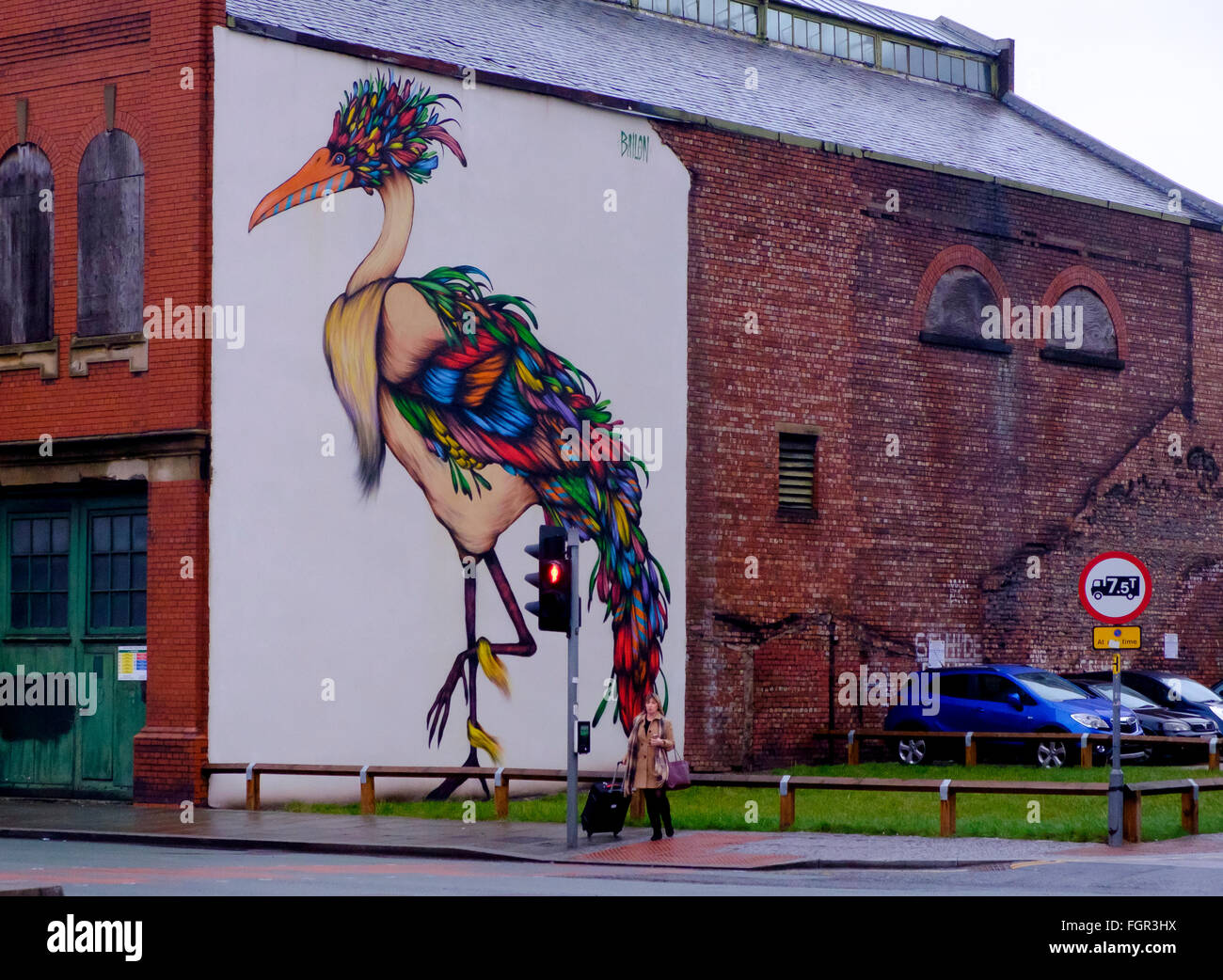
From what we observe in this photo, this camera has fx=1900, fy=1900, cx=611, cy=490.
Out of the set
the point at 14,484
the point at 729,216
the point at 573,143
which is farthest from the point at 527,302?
the point at 14,484

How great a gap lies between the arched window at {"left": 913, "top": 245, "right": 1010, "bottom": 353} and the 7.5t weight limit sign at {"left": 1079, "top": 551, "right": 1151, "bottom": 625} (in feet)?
44.9

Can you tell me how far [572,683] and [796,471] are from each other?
11645 mm

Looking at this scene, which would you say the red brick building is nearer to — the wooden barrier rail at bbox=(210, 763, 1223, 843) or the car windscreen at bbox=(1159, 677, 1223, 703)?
the wooden barrier rail at bbox=(210, 763, 1223, 843)

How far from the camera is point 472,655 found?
25438 millimetres

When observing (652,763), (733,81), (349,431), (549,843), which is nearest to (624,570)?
(349,431)

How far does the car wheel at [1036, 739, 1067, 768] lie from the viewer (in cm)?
2814

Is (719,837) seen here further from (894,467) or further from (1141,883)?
(894,467)

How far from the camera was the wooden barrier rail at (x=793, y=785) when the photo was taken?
62.8 ft

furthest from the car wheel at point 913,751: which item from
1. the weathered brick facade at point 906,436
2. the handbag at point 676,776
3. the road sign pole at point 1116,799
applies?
the road sign pole at point 1116,799

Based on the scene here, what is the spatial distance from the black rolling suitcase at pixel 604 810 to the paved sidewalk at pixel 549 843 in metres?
0.16

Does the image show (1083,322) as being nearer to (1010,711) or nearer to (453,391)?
(1010,711)

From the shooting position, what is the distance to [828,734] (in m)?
29.9

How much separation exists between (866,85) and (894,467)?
9463mm

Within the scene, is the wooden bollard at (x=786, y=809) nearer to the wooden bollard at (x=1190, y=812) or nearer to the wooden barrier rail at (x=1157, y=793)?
the wooden barrier rail at (x=1157, y=793)
